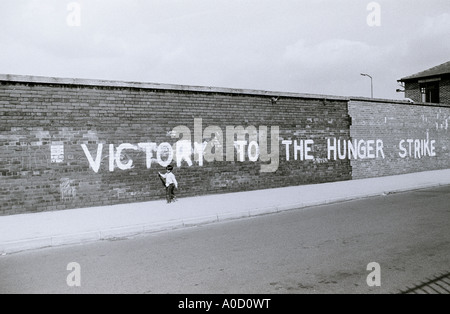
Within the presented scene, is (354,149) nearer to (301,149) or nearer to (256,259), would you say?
(301,149)

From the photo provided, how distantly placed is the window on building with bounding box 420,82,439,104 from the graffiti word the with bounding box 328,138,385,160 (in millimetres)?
18487

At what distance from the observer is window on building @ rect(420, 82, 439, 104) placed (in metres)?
35.0

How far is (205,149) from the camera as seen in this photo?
1423 cm

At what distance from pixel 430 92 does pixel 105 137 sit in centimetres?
3236

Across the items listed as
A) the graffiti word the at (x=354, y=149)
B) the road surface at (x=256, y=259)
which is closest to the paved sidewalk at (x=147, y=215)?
the road surface at (x=256, y=259)

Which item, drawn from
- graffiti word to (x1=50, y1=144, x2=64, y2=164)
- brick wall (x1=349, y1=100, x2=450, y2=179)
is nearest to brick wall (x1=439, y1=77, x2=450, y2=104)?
brick wall (x1=349, y1=100, x2=450, y2=179)

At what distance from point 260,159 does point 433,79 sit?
26.6 m

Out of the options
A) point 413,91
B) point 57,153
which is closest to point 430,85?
point 413,91

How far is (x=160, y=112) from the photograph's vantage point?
1325 centimetres

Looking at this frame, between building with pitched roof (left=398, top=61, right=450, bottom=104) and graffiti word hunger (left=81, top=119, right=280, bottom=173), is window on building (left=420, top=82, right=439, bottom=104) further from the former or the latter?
graffiti word hunger (left=81, top=119, right=280, bottom=173)

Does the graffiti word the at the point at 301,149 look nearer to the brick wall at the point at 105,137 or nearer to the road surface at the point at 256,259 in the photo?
the brick wall at the point at 105,137

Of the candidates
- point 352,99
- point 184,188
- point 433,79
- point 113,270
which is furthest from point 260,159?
point 433,79
